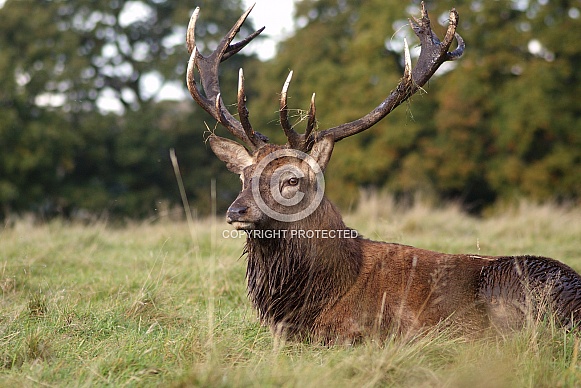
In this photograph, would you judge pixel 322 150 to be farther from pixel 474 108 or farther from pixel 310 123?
pixel 474 108

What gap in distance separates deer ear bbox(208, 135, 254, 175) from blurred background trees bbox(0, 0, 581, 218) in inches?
511

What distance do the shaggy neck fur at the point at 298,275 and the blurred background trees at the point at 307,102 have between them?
526 inches

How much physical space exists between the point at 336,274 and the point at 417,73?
176 centimetres

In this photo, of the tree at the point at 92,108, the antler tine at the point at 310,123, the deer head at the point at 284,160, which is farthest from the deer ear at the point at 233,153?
the tree at the point at 92,108

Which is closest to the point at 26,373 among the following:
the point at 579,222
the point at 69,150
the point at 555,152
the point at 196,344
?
the point at 196,344

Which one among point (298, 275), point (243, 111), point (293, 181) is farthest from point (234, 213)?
point (243, 111)

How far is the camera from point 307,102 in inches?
976

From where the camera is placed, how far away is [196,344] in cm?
372

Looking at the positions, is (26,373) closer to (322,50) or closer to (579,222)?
(579,222)

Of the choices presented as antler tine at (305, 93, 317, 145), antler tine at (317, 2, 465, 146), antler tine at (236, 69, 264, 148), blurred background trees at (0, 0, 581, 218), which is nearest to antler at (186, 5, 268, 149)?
antler tine at (236, 69, 264, 148)

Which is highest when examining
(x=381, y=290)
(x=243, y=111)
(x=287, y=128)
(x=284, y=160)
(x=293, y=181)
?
(x=243, y=111)

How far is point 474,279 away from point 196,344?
2.01m

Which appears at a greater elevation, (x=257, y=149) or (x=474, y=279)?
(x=257, y=149)

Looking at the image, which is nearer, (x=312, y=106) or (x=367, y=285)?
(x=312, y=106)
